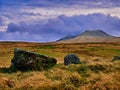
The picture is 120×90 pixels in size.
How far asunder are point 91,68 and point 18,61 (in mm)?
5082

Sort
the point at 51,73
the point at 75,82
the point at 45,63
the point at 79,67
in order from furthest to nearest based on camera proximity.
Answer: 1. the point at 45,63
2. the point at 79,67
3. the point at 51,73
4. the point at 75,82

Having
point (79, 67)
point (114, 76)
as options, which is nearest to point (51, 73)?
point (79, 67)

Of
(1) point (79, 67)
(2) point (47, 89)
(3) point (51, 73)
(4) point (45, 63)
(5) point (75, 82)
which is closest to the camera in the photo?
(2) point (47, 89)

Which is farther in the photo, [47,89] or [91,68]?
[91,68]

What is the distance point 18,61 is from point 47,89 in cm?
816

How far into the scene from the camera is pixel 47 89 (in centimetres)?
1817

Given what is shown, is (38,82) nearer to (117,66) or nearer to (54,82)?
(54,82)

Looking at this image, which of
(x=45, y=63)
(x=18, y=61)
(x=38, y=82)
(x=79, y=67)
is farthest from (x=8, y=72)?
(x=38, y=82)

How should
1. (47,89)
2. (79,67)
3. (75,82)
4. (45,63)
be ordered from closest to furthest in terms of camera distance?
(47,89)
(75,82)
(79,67)
(45,63)

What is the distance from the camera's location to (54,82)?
63.2ft

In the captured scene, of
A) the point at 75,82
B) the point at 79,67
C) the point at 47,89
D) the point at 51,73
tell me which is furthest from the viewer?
the point at 79,67

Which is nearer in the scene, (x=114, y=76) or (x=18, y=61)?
(x=114, y=76)

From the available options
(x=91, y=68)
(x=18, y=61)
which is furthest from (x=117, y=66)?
(x=18, y=61)

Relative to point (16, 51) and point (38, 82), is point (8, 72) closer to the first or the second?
point (16, 51)
